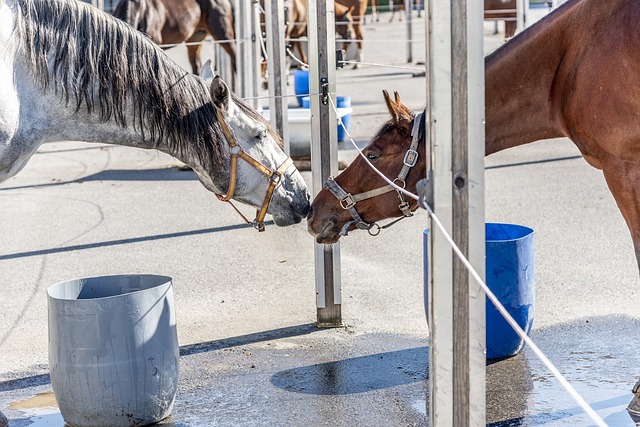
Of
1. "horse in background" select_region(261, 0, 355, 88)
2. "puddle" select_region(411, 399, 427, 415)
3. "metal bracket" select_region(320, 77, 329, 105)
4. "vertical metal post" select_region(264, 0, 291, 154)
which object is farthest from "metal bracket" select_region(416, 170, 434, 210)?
"horse in background" select_region(261, 0, 355, 88)

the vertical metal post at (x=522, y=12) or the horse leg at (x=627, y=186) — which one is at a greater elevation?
the vertical metal post at (x=522, y=12)

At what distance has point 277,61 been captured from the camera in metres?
6.66

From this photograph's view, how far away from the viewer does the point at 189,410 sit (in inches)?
156

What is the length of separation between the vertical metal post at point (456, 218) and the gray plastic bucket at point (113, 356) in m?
1.61

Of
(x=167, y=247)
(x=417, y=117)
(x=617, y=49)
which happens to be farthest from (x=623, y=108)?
(x=167, y=247)

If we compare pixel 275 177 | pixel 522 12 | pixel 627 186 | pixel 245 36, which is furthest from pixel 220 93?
pixel 522 12

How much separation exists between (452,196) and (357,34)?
15.5 metres

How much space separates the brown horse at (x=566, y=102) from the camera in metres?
3.46

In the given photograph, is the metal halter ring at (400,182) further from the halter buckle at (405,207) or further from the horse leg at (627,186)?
the horse leg at (627,186)

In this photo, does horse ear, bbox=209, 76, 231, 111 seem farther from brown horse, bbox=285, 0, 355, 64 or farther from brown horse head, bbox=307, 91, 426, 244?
brown horse, bbox=285, 0, 355, 64

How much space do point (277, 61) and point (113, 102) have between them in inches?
122

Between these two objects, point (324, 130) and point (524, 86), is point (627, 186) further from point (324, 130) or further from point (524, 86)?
point (324, 130)

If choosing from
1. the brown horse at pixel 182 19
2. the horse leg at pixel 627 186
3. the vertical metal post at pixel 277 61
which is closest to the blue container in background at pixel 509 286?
the horse leg at pixel 627 186

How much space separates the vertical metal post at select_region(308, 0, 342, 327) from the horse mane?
41.7 inches
